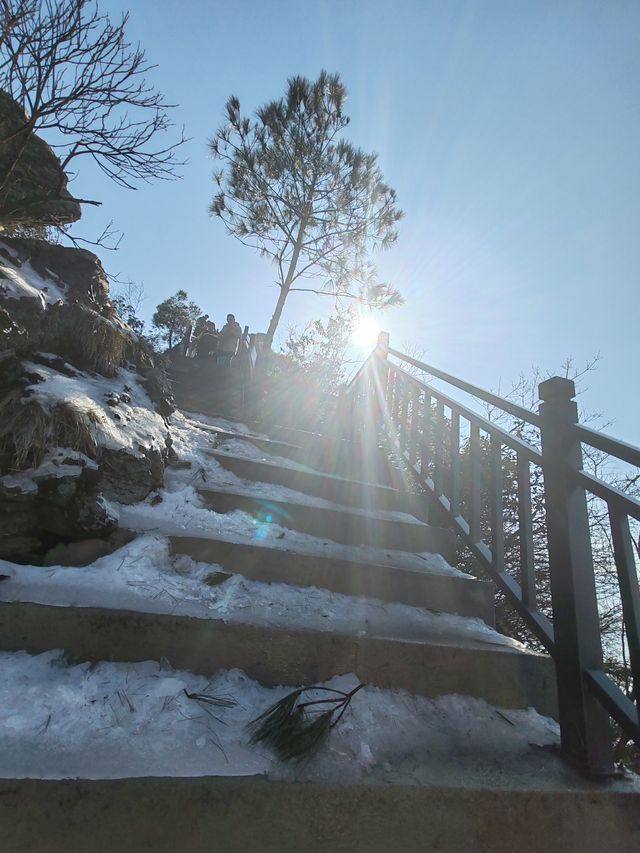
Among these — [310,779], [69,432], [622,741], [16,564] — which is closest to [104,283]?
[69,432]

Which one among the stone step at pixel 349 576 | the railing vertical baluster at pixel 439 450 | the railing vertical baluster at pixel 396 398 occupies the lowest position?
the stone step at pixel 349 576

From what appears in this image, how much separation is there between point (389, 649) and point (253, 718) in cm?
50

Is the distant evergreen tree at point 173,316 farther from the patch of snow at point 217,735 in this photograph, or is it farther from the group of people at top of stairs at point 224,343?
the patch of snow at point 217,735

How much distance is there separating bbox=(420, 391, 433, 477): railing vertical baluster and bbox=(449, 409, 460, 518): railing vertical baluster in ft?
1.24

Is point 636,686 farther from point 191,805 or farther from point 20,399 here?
point 20,399

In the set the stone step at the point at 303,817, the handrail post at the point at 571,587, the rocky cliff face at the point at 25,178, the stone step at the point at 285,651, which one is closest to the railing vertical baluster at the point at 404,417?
the handrail post at the point at 571,587

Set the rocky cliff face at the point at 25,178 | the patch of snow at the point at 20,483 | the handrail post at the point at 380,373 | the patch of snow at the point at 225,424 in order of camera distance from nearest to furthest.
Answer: the patch of snow at the point at 20,483
the rocky cliff face at the point at 25,178
the handrail post at the point at 380,373
the patch of snow at the point at 225,424

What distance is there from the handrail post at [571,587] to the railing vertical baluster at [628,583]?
0.61ft

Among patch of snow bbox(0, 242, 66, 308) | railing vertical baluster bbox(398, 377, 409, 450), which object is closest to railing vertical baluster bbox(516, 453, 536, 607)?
railing vertical baluster bbox(398, 377, 409, 450)

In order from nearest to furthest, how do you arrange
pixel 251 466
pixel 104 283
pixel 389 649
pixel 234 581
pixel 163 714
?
pixel 163 714, pixel 389 649, pixel 234 581, pixel 251 466, pixel 104 283

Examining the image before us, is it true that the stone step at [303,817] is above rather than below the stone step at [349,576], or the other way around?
below

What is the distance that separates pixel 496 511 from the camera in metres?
1.90

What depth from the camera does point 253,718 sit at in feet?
3.88

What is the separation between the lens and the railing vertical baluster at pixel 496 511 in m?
1.87
